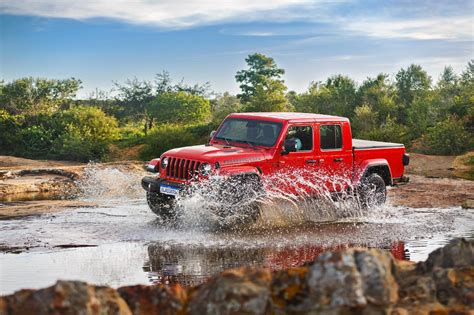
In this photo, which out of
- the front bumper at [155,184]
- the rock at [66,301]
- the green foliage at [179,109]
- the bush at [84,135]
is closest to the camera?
the rock at [66,301]

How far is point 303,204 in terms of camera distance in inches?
486

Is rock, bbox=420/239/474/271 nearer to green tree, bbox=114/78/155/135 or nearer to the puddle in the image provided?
the puddle

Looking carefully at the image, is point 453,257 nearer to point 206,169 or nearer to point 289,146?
point 206,169

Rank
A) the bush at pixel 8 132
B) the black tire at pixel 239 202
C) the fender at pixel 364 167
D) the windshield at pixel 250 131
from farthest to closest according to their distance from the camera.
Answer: the bush at pixel 8 132, the fender at pixel 364 167, the windshield at pixel 250 131, the black tire at pixel 239 202

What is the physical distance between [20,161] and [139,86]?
18.6 m

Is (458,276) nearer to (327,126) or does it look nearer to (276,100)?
(327,126)

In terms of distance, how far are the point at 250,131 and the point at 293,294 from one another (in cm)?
764

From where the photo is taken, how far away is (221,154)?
11289 millimetres

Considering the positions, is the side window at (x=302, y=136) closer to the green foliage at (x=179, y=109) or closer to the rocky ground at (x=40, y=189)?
the rocky ground at (x=40, y=189)

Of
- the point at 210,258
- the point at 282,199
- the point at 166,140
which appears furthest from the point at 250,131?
the point at 166,140

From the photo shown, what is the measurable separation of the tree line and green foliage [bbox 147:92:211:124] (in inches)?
2.2

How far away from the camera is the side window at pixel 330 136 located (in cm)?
1265

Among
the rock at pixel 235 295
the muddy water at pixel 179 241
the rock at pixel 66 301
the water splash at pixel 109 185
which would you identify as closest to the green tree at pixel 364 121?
the water splash at pixel 109 185

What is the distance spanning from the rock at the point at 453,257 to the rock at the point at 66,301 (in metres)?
2.41
